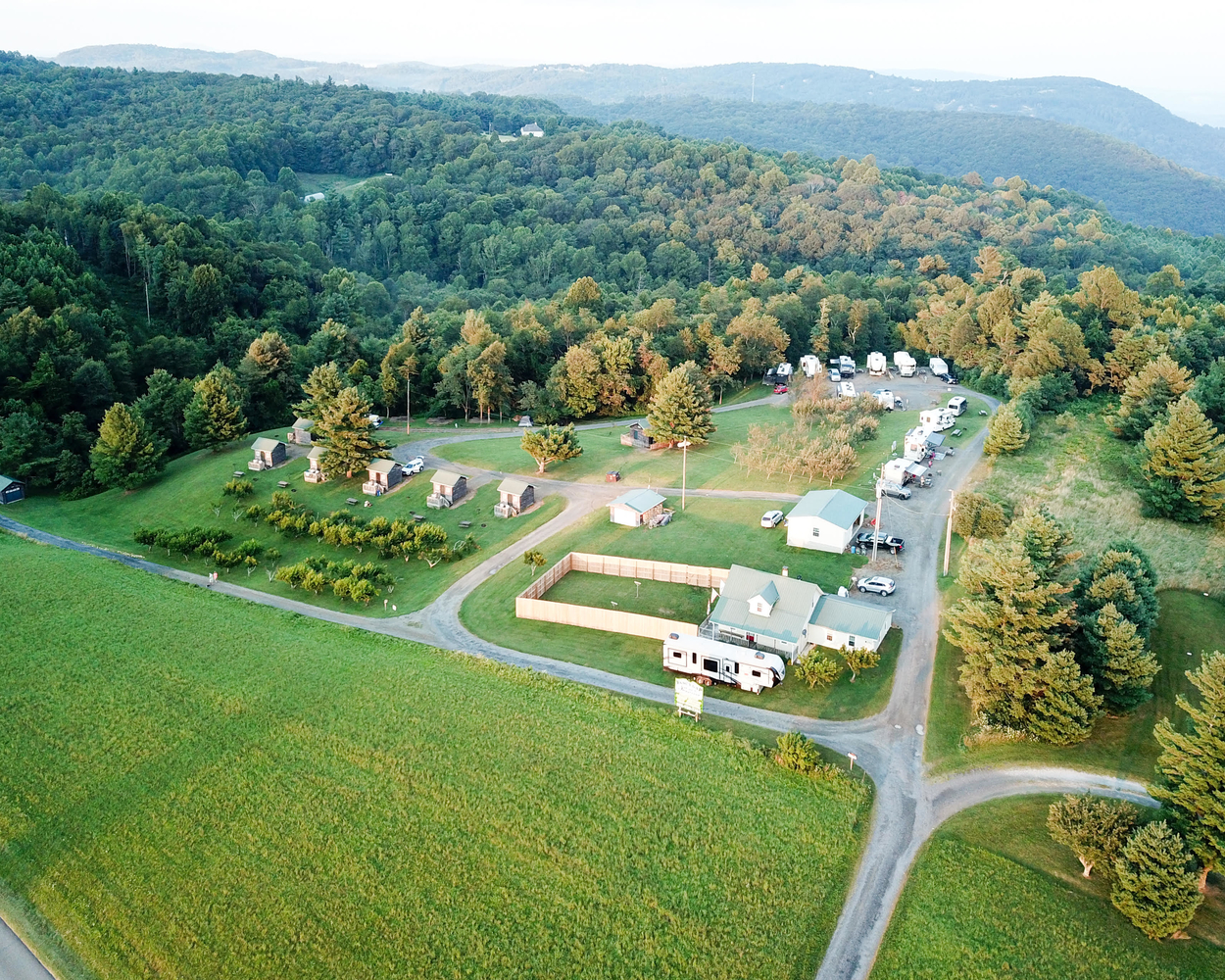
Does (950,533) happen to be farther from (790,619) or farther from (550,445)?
(550,445)

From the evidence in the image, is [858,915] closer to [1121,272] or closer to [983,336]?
[983,336]

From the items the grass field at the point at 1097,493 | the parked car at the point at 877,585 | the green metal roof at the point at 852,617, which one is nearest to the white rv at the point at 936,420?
the grass field at the point at 1097,493

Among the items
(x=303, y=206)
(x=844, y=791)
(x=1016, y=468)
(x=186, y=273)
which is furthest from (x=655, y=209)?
(x=844, y=791)

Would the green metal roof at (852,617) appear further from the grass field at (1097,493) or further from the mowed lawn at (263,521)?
the mowed lawn at (263,521)

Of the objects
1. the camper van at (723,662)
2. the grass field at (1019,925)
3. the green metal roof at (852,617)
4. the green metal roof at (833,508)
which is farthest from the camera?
the green metal roof at (833,508)

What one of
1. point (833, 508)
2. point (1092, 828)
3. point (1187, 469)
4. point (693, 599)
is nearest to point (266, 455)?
point (693, 599)
